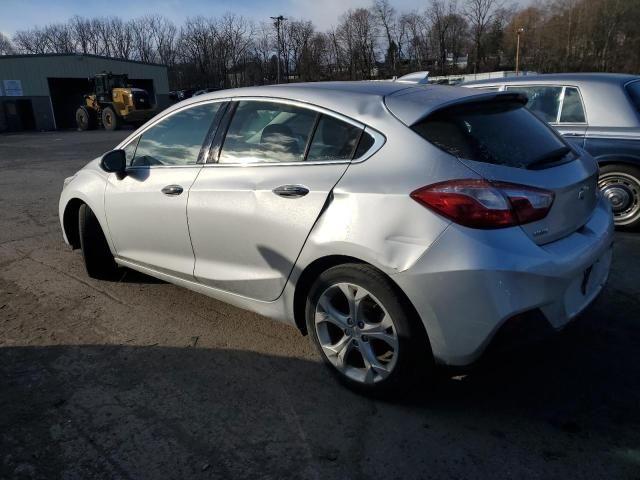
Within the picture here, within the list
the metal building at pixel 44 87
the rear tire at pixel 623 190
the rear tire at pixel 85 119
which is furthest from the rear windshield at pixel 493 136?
the metal building at pixel 44 87

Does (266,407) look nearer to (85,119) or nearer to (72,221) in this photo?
(72,221)

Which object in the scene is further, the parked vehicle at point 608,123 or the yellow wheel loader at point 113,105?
the yellow wheel loader at point 113,105

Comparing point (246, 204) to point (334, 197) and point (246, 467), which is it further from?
point (246, 467)

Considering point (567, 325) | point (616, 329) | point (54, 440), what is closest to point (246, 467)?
point (54, 440)

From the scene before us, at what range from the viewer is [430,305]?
2.25 meters

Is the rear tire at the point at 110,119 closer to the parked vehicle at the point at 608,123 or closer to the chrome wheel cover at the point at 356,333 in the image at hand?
the parked vehicle at the point at 608,123

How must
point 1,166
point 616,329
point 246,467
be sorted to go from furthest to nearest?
point 1,166 < point 616,329 < point 246,467

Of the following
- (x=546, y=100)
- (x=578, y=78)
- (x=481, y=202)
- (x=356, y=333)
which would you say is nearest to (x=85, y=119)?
(x=546, y=100)

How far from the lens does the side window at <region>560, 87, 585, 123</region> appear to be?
5.59 metres

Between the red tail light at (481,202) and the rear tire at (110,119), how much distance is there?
30951 millimetres

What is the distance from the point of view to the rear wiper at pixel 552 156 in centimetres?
254

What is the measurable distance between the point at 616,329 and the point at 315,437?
219cm

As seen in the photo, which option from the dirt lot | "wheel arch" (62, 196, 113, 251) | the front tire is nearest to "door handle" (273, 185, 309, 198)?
the front tire

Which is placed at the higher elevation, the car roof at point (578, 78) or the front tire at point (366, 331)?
the car roof at point (578, 78)
